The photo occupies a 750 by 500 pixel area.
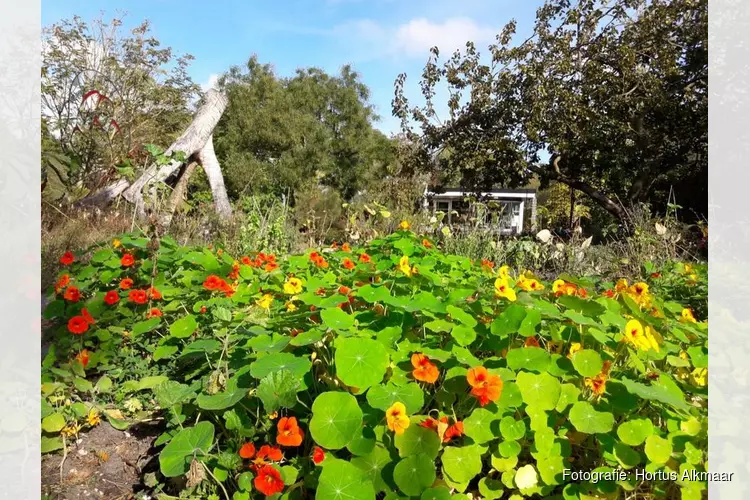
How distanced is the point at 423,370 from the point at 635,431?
51 centimetres

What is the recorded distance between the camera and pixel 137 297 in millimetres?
1999

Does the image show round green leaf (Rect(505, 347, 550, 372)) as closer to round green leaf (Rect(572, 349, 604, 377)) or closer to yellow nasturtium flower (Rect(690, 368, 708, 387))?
round green leaf (Rect(572, 349, 604, 377))

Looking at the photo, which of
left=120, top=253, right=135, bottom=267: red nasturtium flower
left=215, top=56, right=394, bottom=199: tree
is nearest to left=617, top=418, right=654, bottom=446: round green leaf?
left=120, top=253, right=135, bottom=267: red nasturtium flower

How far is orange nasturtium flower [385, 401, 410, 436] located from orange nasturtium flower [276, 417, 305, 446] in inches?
8.6

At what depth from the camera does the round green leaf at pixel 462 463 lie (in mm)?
1137

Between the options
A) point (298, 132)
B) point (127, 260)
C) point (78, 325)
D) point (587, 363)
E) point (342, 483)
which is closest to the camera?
point (342, 483)

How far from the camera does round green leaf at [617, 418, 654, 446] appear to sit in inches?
45.2

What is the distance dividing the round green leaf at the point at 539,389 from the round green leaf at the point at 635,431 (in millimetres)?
155

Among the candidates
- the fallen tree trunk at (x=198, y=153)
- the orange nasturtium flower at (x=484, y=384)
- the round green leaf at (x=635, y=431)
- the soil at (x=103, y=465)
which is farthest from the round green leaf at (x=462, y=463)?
the fallen tree trunk at (x=198, y=153)

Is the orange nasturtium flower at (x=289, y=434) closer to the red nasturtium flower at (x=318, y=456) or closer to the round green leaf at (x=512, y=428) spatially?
the red nasturtium flower at (x=318, y=456)

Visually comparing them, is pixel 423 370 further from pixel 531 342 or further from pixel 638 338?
pixel 638 338

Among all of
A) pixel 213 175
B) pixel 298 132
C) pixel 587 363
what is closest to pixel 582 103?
pixel 213 175

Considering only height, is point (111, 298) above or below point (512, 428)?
above
